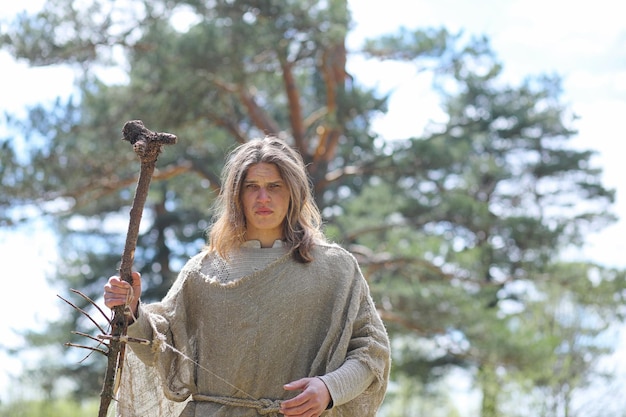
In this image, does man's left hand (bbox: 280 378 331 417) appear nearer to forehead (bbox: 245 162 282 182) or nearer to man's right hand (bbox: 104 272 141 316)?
man's right hand (bbox: 104 272 141 316)

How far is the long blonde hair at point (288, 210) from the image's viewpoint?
2.83m

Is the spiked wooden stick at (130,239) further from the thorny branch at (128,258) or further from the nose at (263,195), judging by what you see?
the nose at (263,195)

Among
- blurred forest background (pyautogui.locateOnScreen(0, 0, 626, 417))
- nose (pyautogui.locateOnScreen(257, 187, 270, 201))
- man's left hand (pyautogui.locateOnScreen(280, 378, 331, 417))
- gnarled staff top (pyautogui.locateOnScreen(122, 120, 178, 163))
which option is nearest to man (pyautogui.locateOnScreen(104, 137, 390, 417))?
nose (pyautogui.locateOnScreen(257, 187, 270, 201))

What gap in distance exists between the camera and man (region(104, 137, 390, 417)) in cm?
272

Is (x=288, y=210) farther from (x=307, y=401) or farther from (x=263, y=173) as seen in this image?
(x=307, y=401)

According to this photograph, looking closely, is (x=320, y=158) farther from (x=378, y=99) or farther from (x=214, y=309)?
(x=214, y=309)

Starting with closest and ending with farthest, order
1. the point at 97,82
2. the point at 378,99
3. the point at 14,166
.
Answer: the point at 14,166, the point at 378,99, the point at 97,82

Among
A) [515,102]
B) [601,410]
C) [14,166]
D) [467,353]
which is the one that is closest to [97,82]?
[14,166]

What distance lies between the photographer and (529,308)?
1062cm

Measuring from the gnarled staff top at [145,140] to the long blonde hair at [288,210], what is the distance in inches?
12.0

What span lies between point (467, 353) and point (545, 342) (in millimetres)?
875

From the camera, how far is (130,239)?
257 cm

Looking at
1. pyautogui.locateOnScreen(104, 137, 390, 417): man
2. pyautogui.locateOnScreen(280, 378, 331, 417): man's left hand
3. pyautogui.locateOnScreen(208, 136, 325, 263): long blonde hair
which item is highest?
pyautogui.locateOnScreen(208, 136, 325, 263): long blonde hair

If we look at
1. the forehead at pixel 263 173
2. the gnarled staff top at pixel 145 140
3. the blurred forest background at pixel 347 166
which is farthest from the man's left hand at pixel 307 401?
the blurred forest background at pixel 347 166
